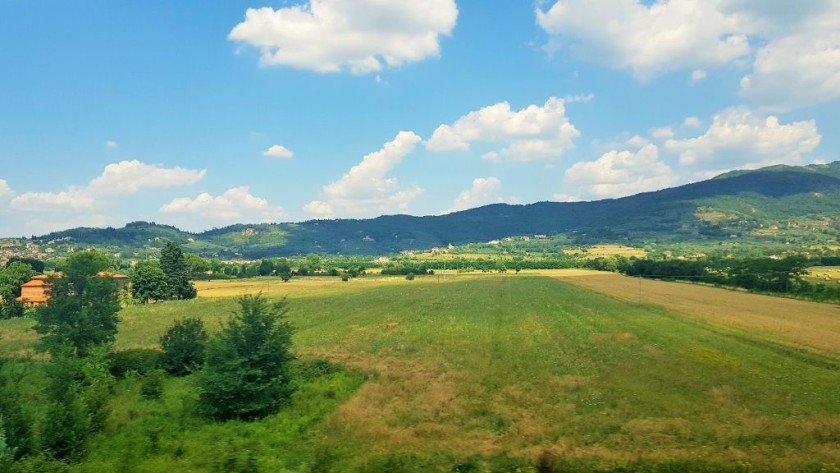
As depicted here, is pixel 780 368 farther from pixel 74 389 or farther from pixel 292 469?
pixel 74 389

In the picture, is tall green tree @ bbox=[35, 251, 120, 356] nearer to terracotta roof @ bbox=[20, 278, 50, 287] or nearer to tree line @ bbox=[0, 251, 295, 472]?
tree line @ bbox=[0, 251, 295, 472]

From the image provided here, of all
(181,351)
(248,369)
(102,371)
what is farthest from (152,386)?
(248,369)

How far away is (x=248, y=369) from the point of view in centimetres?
2653

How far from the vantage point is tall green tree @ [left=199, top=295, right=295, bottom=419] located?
25.8m

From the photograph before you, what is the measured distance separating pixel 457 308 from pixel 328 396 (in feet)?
160

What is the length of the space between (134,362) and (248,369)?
1360 centimetres

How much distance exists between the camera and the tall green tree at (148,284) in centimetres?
10331

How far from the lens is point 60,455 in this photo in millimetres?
19453

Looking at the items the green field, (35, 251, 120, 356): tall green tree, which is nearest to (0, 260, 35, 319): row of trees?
the green field

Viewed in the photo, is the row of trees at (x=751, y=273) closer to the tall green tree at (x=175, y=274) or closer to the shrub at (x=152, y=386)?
the shrub at (x=152, y=386)

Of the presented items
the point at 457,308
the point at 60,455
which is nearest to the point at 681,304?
the point at 457,308

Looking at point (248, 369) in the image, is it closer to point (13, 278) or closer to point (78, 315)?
point (78, 315)

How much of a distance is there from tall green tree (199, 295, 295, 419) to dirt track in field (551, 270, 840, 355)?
38.1 metres

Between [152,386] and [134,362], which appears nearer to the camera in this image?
[152,386]
